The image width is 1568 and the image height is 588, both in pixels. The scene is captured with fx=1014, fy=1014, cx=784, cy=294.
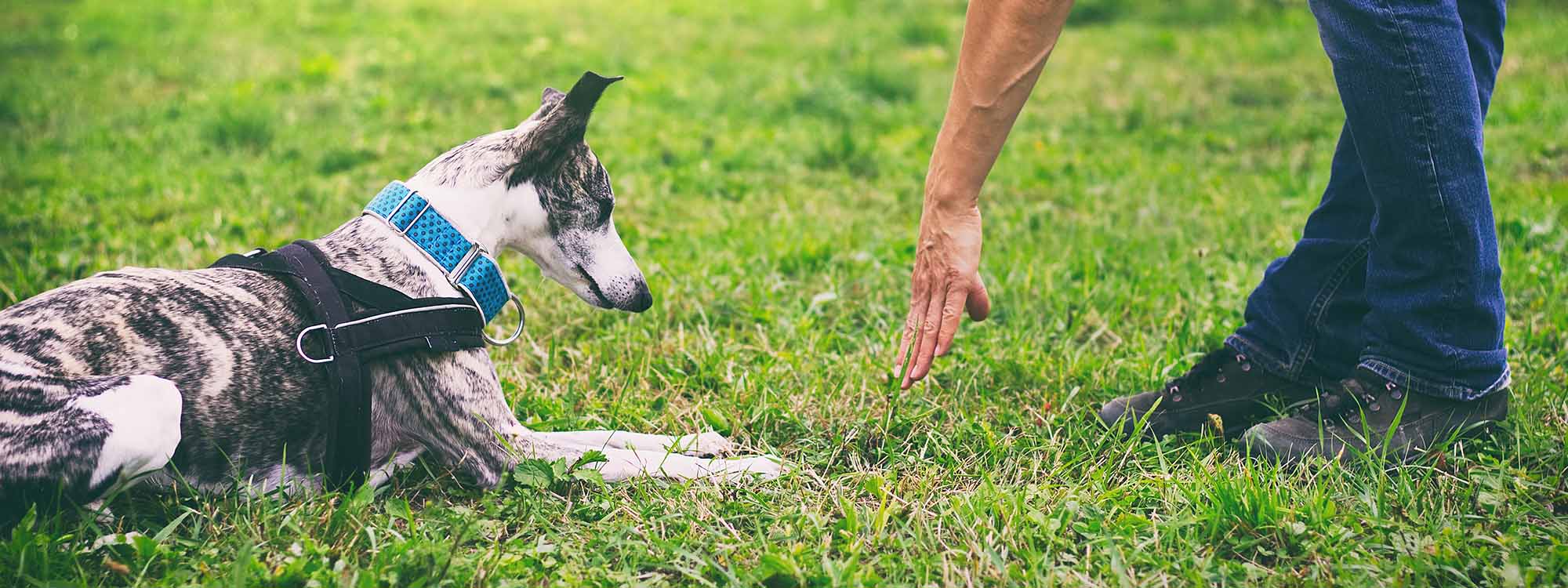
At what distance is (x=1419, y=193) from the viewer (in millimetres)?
2146

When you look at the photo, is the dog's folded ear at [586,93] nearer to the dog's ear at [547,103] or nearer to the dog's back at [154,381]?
the dog's ear at [547,103]

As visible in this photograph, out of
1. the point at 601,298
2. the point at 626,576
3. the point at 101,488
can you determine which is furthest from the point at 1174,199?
the point at 101,488

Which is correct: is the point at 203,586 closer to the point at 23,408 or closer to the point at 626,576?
the point at 23,408

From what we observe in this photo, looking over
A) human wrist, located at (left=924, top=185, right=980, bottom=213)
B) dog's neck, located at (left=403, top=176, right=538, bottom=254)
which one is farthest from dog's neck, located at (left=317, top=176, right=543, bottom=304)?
human wrist, located at (left=924, top=185, right=980, bottom=213)

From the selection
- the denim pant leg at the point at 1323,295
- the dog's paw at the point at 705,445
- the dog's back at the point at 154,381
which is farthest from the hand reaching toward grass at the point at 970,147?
the dog's back at the point at 154,381

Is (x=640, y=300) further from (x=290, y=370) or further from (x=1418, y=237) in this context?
(x=1418, y=237)

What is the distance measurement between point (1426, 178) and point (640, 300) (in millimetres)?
1813

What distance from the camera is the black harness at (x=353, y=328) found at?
2178 millimetres

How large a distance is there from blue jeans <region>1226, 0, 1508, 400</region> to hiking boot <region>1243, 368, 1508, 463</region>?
0.04 m

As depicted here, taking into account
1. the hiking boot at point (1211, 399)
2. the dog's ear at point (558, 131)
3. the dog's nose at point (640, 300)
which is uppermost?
the dog's ear at point (558, 131)

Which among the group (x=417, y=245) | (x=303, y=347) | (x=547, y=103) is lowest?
(x=303, y=347)

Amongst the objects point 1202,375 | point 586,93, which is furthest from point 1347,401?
point 586,93

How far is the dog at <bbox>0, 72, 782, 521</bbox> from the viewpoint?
197 cm

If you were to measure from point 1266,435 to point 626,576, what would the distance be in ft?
5.20
